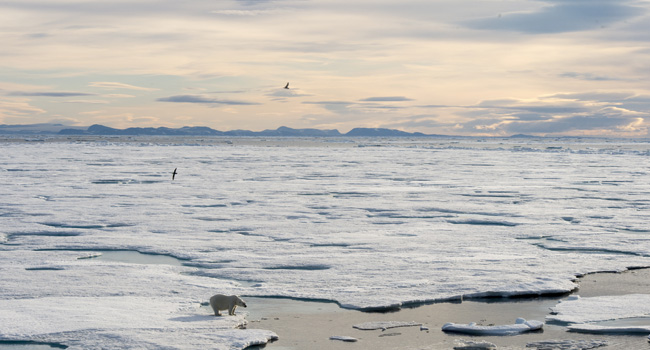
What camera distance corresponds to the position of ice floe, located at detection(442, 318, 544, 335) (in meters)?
6.66

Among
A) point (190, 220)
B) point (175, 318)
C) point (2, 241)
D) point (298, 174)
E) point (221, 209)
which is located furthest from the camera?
point (298, 174)

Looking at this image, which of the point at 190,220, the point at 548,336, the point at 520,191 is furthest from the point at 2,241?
the point at 520,191

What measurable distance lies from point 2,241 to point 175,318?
21.4 ft

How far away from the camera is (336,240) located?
12.2 meters

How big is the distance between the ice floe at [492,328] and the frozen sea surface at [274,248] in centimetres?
106

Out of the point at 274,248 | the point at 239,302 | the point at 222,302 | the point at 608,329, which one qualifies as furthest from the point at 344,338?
the point at 274,248

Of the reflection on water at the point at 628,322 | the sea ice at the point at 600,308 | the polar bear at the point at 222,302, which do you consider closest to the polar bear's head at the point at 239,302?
the polar bear at the point at 222,302

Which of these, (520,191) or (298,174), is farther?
(298,174)

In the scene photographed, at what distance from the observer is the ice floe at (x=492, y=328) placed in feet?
21.9

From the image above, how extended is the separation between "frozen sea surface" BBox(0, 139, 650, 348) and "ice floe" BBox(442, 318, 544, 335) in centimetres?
106

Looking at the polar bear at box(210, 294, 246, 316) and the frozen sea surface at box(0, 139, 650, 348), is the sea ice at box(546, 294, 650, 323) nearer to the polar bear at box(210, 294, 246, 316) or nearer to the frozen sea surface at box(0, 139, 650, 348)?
the frozen sea surface at box(0, 139, 650, 348)

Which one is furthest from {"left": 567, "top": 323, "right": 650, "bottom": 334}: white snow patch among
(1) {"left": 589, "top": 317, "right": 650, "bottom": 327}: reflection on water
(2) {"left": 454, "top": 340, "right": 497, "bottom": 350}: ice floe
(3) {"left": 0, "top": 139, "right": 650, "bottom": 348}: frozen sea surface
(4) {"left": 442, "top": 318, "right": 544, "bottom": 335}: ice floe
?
(3) {"left": 0, "top": 139, "right": 650, "bottom": 348}: frozen sea surface

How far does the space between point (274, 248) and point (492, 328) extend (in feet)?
17.2

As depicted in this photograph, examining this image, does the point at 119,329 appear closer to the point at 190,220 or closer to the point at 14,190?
the point at 190,220
